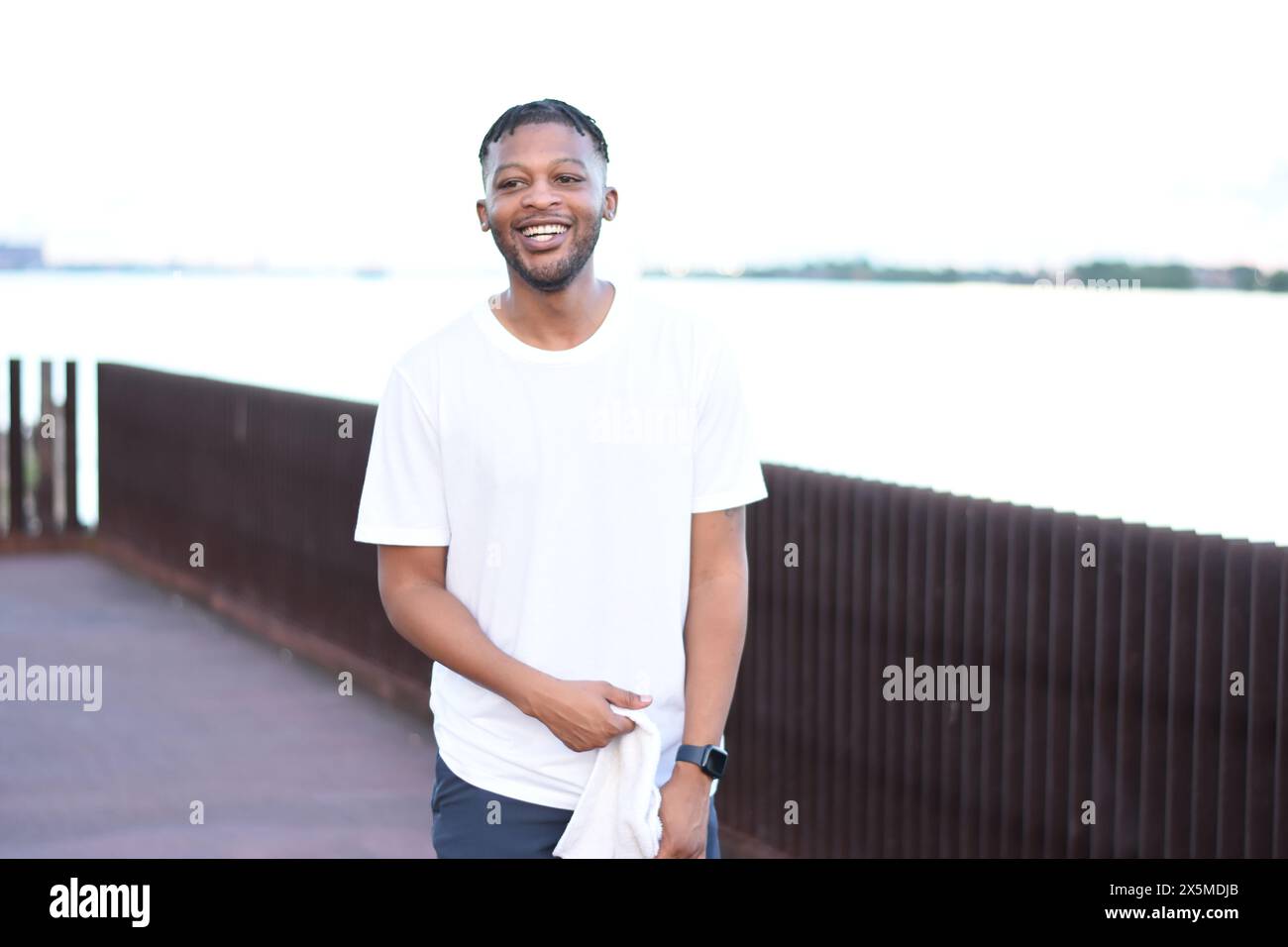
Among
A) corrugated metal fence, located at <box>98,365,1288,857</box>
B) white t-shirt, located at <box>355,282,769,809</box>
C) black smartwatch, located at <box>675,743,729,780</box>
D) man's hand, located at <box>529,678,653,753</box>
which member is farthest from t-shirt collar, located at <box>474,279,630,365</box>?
corrugated metal fence, located at <box>98,365,1288,857</box>

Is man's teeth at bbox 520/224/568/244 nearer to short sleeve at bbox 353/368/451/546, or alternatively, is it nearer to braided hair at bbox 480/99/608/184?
braided hair at bbox 480/99/608/184

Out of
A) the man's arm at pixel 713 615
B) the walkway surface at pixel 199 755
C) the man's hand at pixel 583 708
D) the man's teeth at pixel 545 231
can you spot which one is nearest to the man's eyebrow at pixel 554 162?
the man's teeth at pixel 545 231

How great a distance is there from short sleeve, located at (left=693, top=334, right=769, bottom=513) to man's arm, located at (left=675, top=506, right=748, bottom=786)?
3 cm

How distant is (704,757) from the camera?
2.60 m

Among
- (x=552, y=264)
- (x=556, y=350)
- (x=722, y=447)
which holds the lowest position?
(x=722, y=447)

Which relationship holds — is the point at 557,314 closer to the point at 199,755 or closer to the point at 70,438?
the point at 199,755

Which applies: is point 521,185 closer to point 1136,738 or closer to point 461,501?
point 461,501

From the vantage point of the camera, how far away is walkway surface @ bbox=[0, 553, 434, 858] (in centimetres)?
629

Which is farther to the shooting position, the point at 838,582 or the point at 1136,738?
the point at 838,582

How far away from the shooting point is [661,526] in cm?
259

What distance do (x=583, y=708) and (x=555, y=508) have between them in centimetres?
32

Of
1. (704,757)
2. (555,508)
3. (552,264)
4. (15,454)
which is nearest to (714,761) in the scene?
(704,757)
